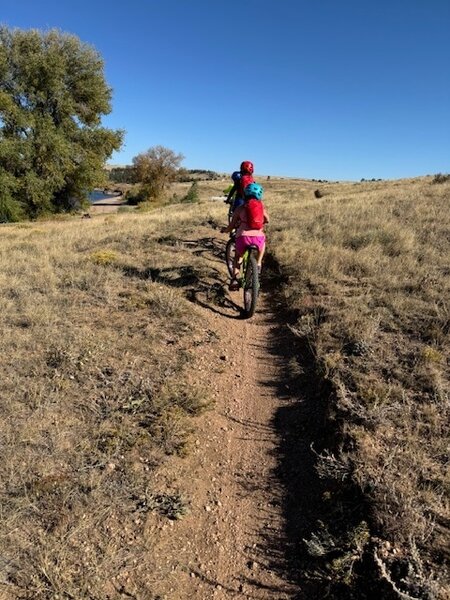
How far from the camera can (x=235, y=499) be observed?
3928 mm

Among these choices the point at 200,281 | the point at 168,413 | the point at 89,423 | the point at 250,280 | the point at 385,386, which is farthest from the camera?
the point at 200,281

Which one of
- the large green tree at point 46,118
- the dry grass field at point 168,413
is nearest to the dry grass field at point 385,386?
the dry grass field at point 168,413

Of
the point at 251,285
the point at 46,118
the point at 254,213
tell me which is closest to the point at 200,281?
the point at 251,285

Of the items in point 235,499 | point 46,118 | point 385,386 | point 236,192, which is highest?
point 46,118

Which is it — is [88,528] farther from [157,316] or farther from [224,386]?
[157,316]

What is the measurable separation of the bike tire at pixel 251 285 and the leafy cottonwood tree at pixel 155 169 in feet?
179

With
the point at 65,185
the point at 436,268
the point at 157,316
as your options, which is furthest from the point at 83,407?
the point at 65,185

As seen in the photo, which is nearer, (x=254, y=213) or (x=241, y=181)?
(x=254, y=213)

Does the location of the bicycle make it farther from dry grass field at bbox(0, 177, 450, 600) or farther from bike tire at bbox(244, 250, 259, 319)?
dry grass field at bbox(0, 177, 450, 600)

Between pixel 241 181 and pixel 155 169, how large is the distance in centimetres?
5495

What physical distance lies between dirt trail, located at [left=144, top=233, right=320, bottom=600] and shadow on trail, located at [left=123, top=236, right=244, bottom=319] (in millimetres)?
2027

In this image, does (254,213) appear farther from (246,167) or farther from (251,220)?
(246,167)

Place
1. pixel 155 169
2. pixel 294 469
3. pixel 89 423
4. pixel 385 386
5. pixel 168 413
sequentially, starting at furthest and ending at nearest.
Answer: pixel 155 169
pixel 385 386
pixel 168 413
pixel 89 423
pixel 294 469

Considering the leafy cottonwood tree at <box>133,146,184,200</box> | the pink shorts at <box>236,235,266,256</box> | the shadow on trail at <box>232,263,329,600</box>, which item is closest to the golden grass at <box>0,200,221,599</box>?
the shadow on trail at <box>232,263,329,600</box>
